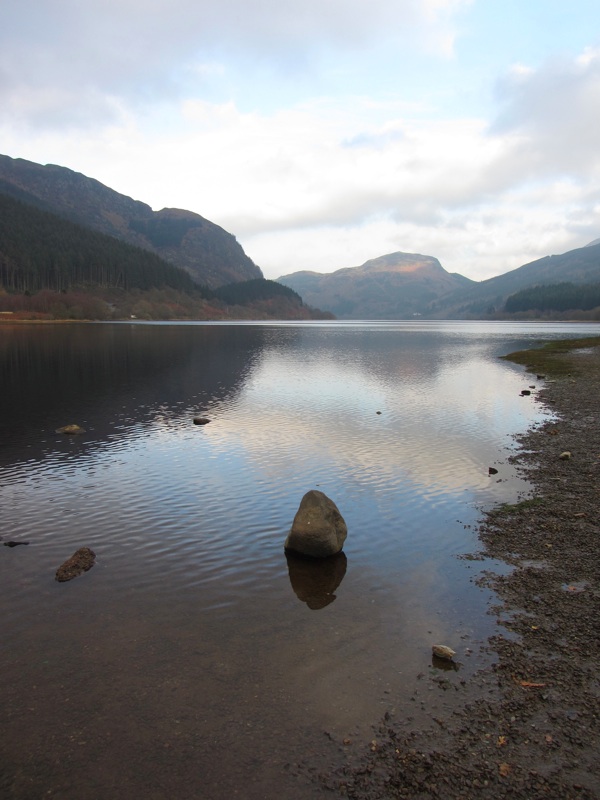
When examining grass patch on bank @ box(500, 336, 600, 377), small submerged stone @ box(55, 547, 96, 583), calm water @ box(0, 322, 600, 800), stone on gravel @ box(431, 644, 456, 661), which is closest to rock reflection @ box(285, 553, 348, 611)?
calm water @ box(0, 322, 600, 800)

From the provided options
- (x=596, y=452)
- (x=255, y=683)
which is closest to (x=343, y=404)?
(x=596, y=452)

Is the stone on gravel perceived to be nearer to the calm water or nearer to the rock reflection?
the calm water

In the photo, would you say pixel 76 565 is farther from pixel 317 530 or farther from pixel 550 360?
pixel 550 360

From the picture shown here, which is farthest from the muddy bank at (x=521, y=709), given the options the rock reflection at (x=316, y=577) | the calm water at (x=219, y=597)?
the rock reflection at (x=316, y=577)

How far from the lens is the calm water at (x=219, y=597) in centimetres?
1058

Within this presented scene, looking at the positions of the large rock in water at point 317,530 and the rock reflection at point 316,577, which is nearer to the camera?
the rock reflection at point 316,577

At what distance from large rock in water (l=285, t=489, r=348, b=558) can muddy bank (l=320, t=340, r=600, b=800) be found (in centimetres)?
566

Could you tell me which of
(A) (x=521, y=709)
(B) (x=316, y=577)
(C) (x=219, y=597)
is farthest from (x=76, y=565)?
(A) (x=521, y=709)

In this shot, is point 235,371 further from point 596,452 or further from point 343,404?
point 596,452

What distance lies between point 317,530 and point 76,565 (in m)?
8.73

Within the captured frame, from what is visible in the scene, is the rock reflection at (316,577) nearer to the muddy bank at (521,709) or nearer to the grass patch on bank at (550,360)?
the muddy bank at (521,709)

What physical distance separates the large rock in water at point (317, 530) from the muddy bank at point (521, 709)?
5657 mm

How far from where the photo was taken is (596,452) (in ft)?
105

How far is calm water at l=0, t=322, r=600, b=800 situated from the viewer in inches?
416
